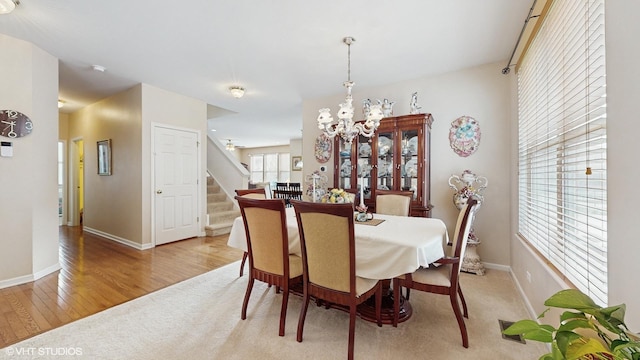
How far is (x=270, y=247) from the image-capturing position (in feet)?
6.46

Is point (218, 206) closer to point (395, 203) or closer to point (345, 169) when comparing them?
point (345, 169)

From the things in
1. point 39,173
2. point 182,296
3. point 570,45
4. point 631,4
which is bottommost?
point 182,296

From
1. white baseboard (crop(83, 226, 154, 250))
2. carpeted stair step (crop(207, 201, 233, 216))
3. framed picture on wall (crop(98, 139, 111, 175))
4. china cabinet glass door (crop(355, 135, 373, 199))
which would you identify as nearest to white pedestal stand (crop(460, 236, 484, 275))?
china cabinet glass door (crop(355, 135, 373, 199))

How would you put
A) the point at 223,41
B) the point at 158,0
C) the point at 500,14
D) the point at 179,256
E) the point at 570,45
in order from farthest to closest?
the point at 179,256
the point at 223,41
the point at 500,14
the point at 158,0
the point at 570,45

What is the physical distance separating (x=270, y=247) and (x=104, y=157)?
453 centimetres

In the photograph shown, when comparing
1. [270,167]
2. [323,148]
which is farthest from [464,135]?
[270,167]

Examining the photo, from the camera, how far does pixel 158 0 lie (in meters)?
2.14

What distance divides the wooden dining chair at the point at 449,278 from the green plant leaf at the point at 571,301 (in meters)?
1.22

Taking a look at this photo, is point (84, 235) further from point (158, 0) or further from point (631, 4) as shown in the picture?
point (631, 4)

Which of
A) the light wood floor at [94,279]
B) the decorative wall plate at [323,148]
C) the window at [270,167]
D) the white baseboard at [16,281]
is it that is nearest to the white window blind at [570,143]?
the decorative wall plate at [323,148]

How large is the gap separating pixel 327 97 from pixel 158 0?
111 inches

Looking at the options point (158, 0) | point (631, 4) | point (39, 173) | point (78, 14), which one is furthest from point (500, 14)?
point (39, 173)

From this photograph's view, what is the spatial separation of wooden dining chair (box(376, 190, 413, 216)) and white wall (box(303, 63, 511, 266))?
32.8 inches

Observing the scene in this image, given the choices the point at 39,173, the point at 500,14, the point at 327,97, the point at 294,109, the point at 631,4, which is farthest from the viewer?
the point at 294,109
